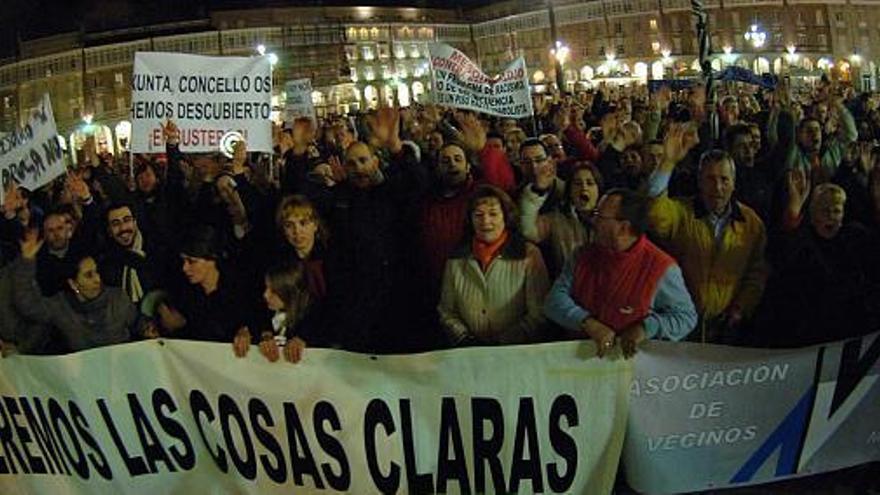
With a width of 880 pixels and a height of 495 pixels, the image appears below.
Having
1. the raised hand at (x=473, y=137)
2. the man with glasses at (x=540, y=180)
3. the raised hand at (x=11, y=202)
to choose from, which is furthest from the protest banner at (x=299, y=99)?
the man with glasses at (x=540, y=180)

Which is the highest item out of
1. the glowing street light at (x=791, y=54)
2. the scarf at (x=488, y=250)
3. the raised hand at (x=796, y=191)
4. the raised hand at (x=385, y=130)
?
the glowing street light at (x=791, y=54)

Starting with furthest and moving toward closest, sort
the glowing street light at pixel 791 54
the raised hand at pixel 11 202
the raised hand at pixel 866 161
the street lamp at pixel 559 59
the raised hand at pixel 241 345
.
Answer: the glowing street light at pixel 791 54
the street lamp at pixel 559 59
the raised hand at pixel 11 202
the raised hand at pixel 866 161
the raised hand at pixel 241 345

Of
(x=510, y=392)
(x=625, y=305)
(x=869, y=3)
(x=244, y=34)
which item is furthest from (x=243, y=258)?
(x=869, y=3)

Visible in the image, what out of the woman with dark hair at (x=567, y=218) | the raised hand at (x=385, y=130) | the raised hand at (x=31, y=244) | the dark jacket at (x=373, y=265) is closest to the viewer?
the dark jacket at (x=373, y=265)

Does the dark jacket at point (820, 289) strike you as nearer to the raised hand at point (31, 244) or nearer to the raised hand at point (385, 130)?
the raised hand at point (385, 130)

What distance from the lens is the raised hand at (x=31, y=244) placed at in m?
5.73

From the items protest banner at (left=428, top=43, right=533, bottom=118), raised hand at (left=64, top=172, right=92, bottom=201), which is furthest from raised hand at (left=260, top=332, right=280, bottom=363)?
protest banner at (left=428, top=43, right=533, bottom=118)

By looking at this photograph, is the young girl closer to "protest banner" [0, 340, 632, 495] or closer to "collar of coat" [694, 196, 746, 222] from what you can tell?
"protest banner" [0, 340, 632, 495]

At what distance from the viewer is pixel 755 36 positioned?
108688 millimetres

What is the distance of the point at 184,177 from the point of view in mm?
8547

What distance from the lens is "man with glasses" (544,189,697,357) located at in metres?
4.40

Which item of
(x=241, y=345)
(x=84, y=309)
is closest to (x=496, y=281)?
(x=241, y=345)

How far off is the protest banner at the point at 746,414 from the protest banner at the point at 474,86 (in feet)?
17.1

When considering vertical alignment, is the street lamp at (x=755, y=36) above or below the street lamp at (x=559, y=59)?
above
